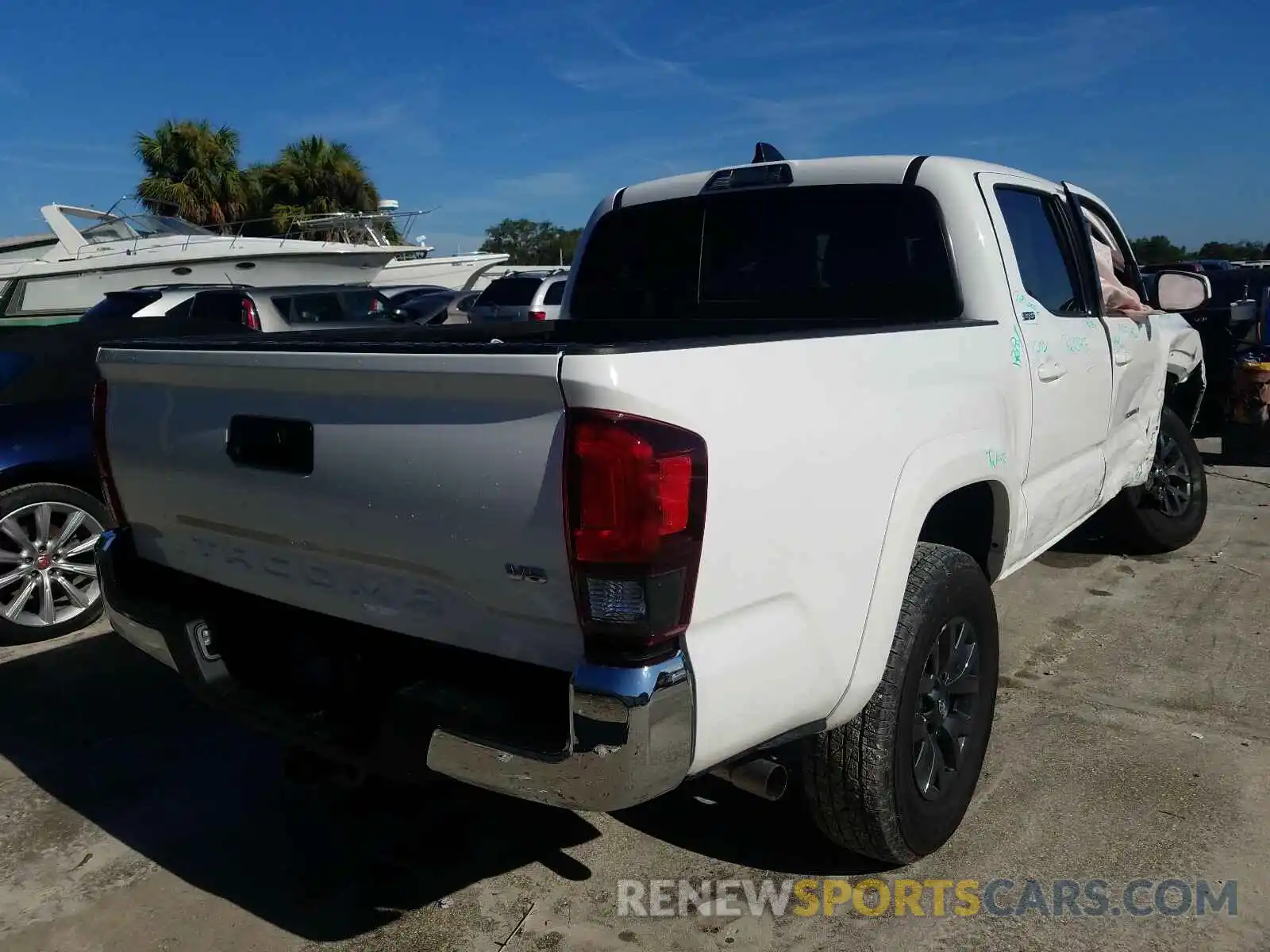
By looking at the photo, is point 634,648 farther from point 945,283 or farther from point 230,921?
point 945,283

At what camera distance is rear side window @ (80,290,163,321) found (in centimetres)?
1236

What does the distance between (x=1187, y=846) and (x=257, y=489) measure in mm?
2724

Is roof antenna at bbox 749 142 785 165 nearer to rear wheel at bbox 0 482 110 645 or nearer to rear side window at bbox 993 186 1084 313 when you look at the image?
rear side window at bbox 993 186 1084 313

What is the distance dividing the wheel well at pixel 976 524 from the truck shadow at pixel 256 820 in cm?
146

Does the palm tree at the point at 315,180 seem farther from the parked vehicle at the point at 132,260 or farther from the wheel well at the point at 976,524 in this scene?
the wheel well at the point at 976,524

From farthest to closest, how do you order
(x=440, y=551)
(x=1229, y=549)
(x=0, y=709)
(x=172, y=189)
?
1. (x=172, y=189)
2. (x=1229, y=549)
3. (x=0, y=709)
4. (x=440, y=551)

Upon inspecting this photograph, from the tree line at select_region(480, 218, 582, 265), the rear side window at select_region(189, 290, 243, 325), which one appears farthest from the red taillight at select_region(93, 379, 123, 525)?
the tree line at select_region(480, 218, 582, 265)

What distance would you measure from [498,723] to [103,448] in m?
1.65

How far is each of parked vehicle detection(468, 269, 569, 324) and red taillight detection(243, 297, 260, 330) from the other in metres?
5.64

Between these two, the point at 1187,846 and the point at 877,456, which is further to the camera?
the point at 1187,846

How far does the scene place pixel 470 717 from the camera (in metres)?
2.21

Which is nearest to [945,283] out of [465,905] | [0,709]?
[465,905]

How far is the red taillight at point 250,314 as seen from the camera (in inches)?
443

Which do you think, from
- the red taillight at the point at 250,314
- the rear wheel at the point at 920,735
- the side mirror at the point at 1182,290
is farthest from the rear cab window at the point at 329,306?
the rear wheel at the point at 920,735
